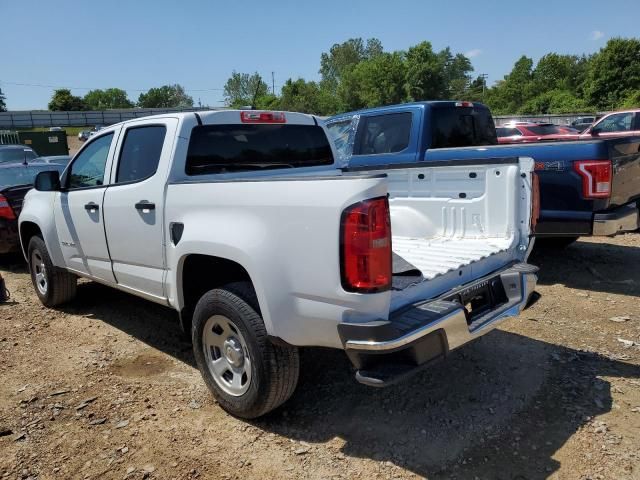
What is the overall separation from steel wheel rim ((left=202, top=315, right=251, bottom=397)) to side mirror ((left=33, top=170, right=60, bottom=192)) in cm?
251

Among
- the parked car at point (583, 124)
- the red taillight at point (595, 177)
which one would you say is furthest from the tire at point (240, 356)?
the parked car at point (583, 124)

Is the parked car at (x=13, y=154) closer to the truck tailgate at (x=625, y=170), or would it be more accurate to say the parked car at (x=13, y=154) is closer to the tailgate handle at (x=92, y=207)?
the tailgate handle at (x=92, y=207)

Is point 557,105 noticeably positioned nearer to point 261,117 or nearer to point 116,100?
point 261,117

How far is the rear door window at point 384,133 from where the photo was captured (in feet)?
22.0

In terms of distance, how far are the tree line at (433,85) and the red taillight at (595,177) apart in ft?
134

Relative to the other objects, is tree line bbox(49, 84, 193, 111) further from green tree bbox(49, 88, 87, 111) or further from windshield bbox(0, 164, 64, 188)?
windshield bbox(0, 164, 64, 188)

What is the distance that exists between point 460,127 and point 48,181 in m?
4.96

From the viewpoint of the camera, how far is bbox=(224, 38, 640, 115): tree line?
4878 centimetres

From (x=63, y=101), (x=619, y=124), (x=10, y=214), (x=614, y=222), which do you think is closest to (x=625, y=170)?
(x=614, y=222)

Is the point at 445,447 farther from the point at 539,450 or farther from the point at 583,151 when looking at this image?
the point at 583,151

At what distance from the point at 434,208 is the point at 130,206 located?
2.38 m

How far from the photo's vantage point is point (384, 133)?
22.9 feet

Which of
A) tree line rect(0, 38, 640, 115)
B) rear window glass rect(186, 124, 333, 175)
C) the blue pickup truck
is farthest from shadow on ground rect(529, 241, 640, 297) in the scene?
tree line rect(0, 38, 640, 115)

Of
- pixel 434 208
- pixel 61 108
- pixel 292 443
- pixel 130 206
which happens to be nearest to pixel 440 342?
pixel 292 443
